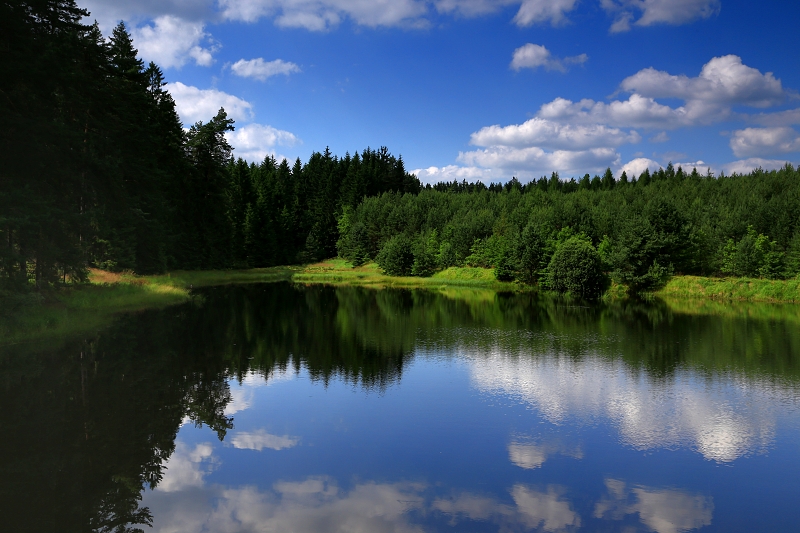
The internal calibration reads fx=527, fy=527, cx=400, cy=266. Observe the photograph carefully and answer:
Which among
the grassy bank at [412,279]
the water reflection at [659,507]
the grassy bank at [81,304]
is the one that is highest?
the grassy bank at [81,304]

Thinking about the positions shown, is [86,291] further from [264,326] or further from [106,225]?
[264,326]

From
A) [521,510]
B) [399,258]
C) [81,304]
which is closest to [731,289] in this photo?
[399,258]

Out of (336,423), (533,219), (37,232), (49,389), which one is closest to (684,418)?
(336,423)

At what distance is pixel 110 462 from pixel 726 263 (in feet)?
249

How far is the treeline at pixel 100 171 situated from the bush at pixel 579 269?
157 ft

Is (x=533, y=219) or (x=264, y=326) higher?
(x=533, y=219)

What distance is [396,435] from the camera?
1588cm

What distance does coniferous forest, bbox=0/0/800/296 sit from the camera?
27.2 metres

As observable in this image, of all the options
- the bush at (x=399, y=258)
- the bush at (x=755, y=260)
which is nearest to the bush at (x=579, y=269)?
the bush at (x=755, y=260)

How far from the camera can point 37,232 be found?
25.4m

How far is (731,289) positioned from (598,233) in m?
25.1

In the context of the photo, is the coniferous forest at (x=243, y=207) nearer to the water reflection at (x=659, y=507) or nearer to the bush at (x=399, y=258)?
the bush at (x=399, y=258)

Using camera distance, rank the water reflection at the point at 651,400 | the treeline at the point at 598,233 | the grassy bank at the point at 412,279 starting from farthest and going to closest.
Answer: the grassy bank at the point at 412,279 → the treeline at the point at 598,233 → the water reflection at the point at 651,400

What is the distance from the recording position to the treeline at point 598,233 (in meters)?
68.0
